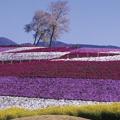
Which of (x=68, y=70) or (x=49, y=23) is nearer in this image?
(x=68, y=70)

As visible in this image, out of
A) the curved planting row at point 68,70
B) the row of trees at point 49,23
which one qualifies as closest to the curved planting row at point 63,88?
the curved planting row at point 68,70

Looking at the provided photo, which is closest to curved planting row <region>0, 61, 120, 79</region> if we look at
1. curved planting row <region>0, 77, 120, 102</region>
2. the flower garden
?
the flower garden

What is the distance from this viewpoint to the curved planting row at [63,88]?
1961 centimetres

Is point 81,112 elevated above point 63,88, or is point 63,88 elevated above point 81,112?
point 81,112

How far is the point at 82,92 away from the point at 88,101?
1.44m

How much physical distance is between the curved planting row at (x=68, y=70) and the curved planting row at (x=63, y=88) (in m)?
1.07

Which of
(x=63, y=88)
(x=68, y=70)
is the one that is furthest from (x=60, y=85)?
(x=68, y=70)

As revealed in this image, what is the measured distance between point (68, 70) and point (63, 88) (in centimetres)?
433

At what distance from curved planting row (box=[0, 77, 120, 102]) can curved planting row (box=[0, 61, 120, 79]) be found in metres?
1.07

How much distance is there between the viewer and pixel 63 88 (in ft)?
68.5

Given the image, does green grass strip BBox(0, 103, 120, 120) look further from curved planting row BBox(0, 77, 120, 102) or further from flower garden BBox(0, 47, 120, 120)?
curved planting row BBox(0, 77, 120, 102)

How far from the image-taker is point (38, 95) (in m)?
20.0

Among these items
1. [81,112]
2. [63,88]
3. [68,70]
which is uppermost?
[81,112]

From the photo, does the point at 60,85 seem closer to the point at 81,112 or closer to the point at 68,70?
the point at 68,70
